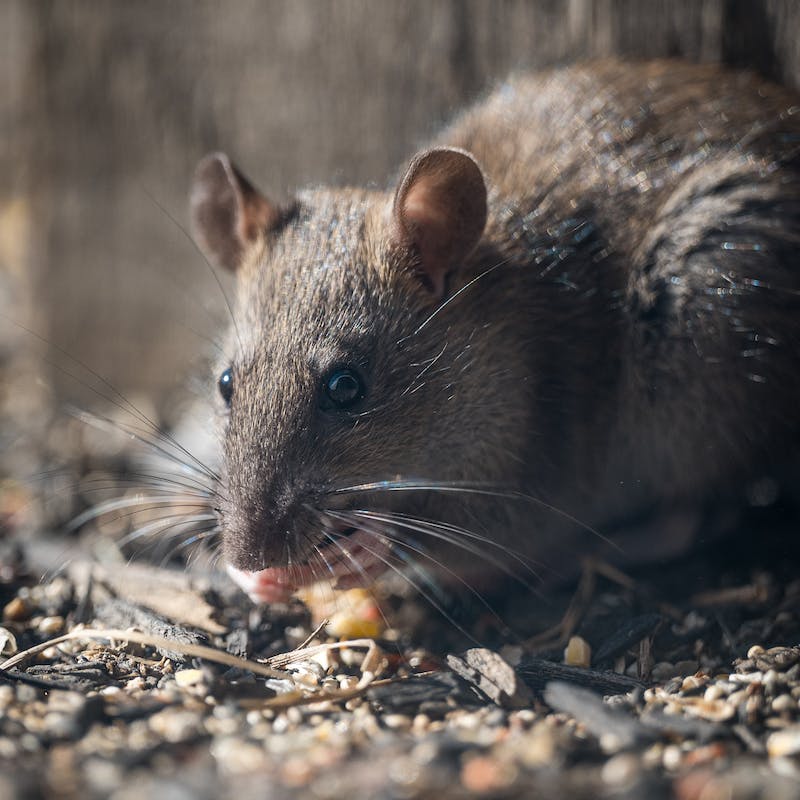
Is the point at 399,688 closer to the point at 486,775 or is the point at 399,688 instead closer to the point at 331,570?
the point at 331,570

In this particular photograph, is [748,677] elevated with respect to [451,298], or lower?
lower

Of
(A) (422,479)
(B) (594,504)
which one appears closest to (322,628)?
(A) (422,479)

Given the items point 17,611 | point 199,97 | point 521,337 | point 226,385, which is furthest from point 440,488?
point 199,97

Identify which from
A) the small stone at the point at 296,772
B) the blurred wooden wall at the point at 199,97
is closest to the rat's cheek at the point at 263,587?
the small stone at the point at 296,772

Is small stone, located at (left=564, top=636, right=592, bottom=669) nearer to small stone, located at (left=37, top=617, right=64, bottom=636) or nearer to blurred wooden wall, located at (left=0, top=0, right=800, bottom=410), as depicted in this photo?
small stone, located at (left=37, top=617, right=64, bottom=636)

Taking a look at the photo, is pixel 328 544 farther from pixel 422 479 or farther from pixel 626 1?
pixel 626 1

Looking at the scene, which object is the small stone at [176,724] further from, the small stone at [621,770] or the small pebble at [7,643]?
the small stone at [621,770]
